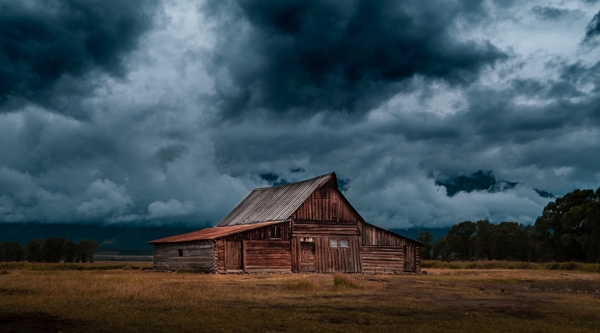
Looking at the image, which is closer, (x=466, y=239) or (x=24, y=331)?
(x=24, y=331)

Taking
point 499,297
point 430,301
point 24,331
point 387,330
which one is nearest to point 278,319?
point 387,330

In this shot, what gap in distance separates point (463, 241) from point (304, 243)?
78279mm

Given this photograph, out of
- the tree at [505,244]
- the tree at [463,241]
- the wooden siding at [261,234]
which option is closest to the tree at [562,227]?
the tree at [505,244]

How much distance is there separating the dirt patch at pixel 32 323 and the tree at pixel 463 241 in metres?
109

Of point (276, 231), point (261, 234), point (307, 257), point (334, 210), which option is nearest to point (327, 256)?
point (307, 257)

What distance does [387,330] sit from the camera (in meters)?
14.0

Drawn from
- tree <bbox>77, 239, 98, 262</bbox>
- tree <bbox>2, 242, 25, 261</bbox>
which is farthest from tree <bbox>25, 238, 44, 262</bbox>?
tree <bbox>77, 239, 98, 262</bbox>

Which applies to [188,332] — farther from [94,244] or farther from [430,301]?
[94,244]

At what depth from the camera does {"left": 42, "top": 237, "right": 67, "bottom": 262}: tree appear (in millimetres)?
114456

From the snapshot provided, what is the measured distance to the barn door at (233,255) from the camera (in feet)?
142

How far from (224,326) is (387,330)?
3.94 meters

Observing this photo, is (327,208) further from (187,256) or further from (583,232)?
(583,232)

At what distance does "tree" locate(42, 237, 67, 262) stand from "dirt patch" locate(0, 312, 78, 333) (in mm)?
108239

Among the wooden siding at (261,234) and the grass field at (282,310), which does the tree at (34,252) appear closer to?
the wooden siding at (261,234)
